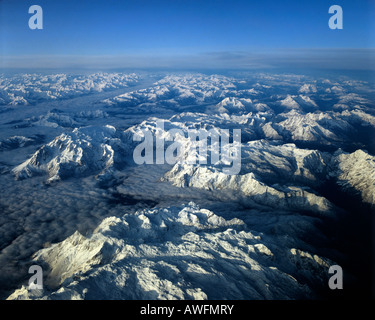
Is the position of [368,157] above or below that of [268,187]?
above

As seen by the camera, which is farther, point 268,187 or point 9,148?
point 9,148

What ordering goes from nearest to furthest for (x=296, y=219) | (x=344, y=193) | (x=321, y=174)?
(x=296, y=219)
(x=344, y=193)
(x=321, y=174)

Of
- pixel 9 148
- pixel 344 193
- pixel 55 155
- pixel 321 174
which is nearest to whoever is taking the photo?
pixel 344 193

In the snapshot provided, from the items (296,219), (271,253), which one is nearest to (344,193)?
(296,219)

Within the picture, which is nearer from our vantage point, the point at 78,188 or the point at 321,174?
→ the point at 78,188
